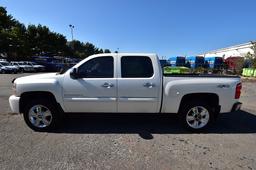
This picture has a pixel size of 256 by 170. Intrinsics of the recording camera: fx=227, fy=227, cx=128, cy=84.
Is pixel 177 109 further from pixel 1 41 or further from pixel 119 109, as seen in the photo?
pixel 1 41

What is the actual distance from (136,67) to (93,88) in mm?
1095

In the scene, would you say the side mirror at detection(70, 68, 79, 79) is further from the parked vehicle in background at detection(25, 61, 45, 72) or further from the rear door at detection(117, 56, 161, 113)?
the parked vehicle in background at detection(25, 61, 45, 72)

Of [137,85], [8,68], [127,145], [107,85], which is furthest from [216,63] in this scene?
[127,145]

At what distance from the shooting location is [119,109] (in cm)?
527

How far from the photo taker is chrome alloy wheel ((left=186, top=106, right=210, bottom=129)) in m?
5.32

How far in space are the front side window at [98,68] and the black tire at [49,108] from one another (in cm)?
102

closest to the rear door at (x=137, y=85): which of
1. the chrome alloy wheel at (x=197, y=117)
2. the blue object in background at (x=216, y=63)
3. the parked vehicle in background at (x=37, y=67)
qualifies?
the chrome alloy wheel at (x=197, y=117)

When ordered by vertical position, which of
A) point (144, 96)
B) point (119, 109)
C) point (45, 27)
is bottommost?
point (119, 109)

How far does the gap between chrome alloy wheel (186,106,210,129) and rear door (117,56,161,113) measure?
834 mm

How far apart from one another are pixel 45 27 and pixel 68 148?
170ft

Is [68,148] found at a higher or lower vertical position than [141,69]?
lower

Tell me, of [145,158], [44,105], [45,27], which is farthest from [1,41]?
[145,158]

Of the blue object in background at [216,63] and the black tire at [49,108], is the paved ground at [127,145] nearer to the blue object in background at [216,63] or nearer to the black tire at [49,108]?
the black tire at [49,108]

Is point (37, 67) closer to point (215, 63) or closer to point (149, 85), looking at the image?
point (215, 63)
